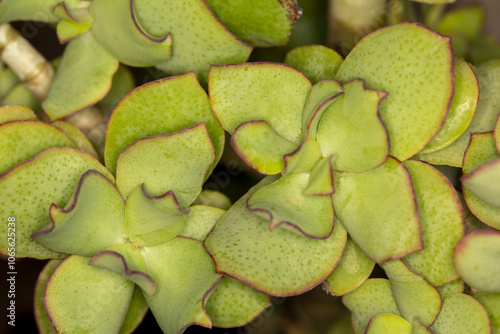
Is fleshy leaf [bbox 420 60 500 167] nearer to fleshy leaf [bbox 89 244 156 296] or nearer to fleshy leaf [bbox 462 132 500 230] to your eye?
fleshy leaf [bbox 462 132 500 230]

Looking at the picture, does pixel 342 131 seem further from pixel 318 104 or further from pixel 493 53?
pixel 493 53

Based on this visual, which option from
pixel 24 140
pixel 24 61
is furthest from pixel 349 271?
pixel 24 61

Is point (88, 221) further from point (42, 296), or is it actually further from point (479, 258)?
point (479, 258)

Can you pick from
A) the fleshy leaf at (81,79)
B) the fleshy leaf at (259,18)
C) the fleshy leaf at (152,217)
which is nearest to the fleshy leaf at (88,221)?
the fleshy leaf at (152,217)

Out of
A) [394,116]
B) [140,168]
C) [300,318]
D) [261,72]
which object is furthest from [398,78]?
[300,318]

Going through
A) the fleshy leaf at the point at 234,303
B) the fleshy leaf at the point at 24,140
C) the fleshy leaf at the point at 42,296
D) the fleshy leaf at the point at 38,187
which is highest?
the fleshy leaf at the point at 24,140

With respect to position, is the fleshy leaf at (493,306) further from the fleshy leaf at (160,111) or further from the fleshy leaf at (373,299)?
the fleshy leaf at (160,111)
